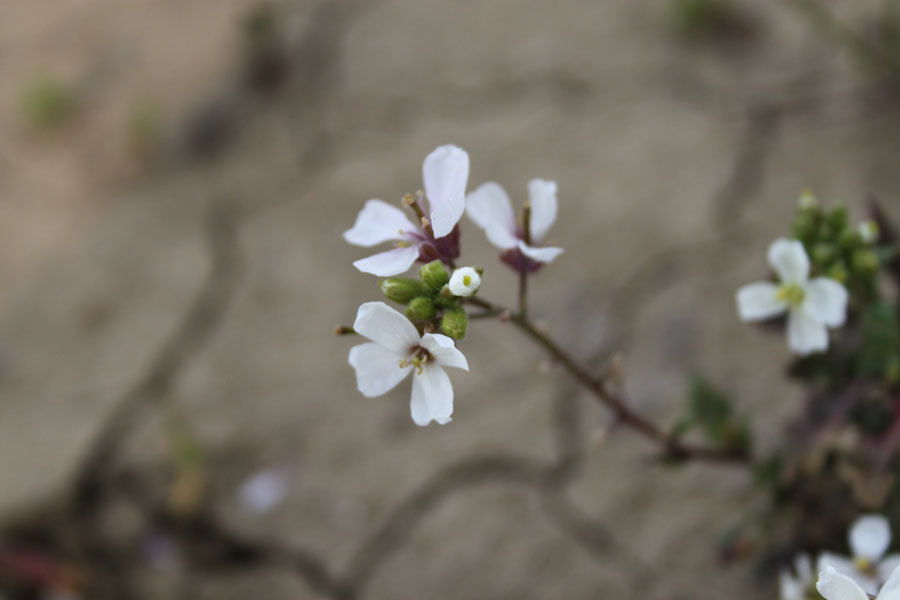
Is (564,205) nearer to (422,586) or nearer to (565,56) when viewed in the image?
(565,56)

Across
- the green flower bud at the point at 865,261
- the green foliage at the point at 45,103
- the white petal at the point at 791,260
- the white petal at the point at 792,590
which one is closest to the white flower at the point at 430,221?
the white petal at the point at 791,260

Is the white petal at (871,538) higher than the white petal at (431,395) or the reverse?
the reverse

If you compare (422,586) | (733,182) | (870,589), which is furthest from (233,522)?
(733,182)

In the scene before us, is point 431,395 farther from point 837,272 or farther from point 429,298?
point 837,272

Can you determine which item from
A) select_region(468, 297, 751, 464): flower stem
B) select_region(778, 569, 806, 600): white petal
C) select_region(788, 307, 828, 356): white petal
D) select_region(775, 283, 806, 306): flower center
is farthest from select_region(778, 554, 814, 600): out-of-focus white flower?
select_region(775, 283, 806, 306): flower center

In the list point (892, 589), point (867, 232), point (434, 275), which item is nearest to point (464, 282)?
point (434, 275)

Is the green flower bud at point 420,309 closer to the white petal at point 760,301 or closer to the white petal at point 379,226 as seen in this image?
the white petal at point 379,226

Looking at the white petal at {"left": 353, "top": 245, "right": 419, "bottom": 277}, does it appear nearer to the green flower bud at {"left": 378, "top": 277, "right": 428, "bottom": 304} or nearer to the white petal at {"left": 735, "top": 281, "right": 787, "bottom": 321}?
the green flower bud at {"left": 378, "top": 277, "right": 428, "bottom": 304}
